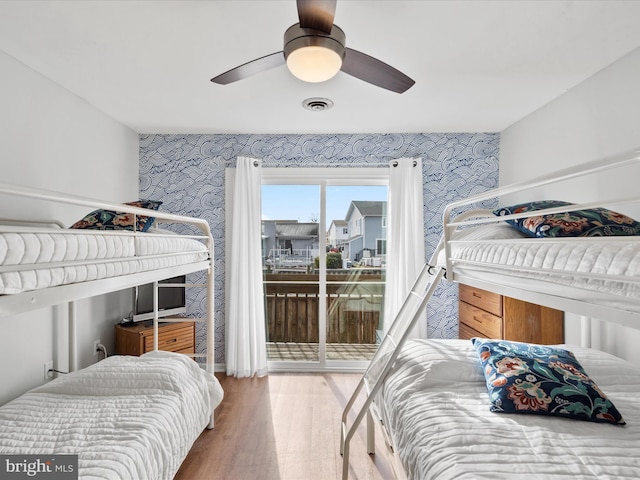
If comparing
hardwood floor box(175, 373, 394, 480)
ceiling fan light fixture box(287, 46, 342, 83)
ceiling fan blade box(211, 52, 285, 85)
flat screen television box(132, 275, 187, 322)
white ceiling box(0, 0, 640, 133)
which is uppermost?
white ceiling box(0, 0, 640, 133)

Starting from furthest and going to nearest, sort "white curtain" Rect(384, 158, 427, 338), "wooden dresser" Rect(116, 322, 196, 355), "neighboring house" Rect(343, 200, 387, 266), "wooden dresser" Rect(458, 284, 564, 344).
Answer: "neighboring house" Rect(343, 200, 387, 266) → "white curtain" Rect(384, 158, 427, 338) → "wooden dresser" Rect(116, 322, 196, 355) → "wooden dresser" Rect(458, 284, 564, 344)

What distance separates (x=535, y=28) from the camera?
6.29ft

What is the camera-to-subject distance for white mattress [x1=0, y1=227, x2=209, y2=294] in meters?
1.13

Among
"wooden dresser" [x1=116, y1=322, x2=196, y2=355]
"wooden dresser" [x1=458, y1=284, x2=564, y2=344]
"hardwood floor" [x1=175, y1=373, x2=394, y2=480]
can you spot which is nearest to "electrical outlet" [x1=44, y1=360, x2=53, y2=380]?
"wooden dresser" [x1=116, y1=322, x2=196, y2=355]

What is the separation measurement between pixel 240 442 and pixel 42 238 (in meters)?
1.94

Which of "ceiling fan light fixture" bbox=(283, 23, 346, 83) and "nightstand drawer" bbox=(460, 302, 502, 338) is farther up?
"ceiling fan light fixture" bbox=(283, 23, 346, 83)

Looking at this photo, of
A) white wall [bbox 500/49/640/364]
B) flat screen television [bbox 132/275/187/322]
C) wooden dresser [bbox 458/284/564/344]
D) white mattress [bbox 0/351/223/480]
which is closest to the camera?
white mattress [bbox 0/351/223/480]

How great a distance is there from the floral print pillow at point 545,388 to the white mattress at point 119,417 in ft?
5.19

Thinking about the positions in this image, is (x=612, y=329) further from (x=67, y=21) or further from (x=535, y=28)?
(x=67, y=21)

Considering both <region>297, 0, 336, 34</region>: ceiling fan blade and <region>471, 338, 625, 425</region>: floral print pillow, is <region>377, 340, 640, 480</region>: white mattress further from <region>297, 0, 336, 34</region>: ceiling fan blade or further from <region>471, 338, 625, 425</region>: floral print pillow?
<region>297, 0, 336, 34</region>: ceiling fan blade

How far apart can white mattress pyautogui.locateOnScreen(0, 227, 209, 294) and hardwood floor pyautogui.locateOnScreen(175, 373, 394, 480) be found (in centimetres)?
131

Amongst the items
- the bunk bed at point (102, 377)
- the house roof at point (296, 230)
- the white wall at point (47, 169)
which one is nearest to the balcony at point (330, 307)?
the house roof at point (296, 230)

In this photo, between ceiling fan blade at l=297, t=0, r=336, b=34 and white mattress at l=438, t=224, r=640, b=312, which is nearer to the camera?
white mattress at l=438, t=224, r=640, b=312

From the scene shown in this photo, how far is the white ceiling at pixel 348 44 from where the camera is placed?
1795 mm
